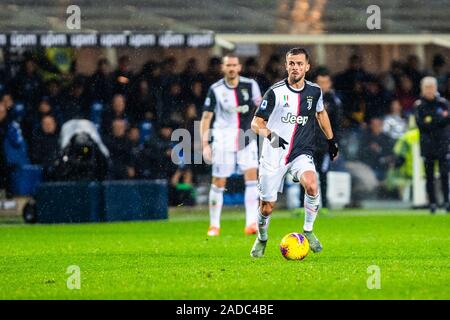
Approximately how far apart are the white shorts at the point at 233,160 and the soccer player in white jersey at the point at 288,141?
3.62 m

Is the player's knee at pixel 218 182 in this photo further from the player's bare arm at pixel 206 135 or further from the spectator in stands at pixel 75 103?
the spectator in stands at pixel 75 103

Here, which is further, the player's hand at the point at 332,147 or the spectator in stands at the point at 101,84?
the spectator in stands at the point at 101,84

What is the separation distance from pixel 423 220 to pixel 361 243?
441 centimetres

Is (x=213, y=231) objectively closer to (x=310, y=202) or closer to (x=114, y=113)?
A: (x=310, y=202)

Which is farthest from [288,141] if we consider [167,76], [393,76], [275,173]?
[393,76]

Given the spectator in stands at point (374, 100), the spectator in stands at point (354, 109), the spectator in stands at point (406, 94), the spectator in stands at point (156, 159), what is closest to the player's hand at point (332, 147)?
the spectator in stands at point (156, 159)

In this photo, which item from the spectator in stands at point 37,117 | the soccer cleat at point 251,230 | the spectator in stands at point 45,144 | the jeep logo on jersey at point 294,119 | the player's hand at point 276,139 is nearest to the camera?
the player's hand at point 276,139

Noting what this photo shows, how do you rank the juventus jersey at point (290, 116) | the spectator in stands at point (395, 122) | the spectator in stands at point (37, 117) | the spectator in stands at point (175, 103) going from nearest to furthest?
the juventus jersey at point (290, 116)
the spectator in stands at point (37, 117)
the spectator in stands at point (175, 103)
the spectator in stands at point (395, 122)

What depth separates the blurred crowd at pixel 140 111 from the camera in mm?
21625

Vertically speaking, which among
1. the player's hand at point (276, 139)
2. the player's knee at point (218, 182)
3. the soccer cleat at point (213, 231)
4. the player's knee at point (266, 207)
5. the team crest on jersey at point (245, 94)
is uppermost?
the team crest on jersey at point (245, 94)

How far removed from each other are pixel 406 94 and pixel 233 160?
8511 mm

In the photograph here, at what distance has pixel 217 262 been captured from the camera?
12930mm

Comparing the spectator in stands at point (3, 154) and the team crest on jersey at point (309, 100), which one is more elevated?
the team crest on jersey at point (309, 100)
